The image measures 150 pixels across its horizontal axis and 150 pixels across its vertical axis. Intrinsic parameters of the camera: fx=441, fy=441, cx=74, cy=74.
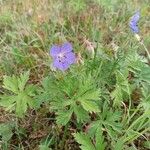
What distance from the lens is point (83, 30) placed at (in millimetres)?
2518

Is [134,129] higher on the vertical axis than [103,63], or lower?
lower

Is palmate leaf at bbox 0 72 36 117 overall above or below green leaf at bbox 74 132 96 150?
above

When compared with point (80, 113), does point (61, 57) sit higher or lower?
higher

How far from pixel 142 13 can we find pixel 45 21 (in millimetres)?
653

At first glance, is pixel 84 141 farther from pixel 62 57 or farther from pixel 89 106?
pixel 62 57

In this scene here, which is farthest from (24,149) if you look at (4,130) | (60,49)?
(60,49)

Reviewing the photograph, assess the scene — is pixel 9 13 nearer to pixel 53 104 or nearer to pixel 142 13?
pixel 142 13

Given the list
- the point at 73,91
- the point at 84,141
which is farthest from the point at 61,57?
the point at 84,141

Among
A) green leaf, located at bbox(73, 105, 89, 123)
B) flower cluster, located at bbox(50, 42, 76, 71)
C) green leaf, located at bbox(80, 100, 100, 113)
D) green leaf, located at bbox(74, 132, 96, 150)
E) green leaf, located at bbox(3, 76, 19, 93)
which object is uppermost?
flower cluster, located at bbox(50, 42, 76, 71)

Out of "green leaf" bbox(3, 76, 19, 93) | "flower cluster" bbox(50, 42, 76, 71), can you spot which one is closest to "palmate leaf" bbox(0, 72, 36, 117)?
"green leaf" bbox(3, 76, 19, 93)

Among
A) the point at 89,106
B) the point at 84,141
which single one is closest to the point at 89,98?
the point at 89,106

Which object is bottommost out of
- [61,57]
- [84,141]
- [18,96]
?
[84,141]

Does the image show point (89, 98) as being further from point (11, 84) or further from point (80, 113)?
point (11, 84)

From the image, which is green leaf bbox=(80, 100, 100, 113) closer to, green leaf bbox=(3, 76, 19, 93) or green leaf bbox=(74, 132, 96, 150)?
green leaf bbox=(74, 132, 96, 150)
